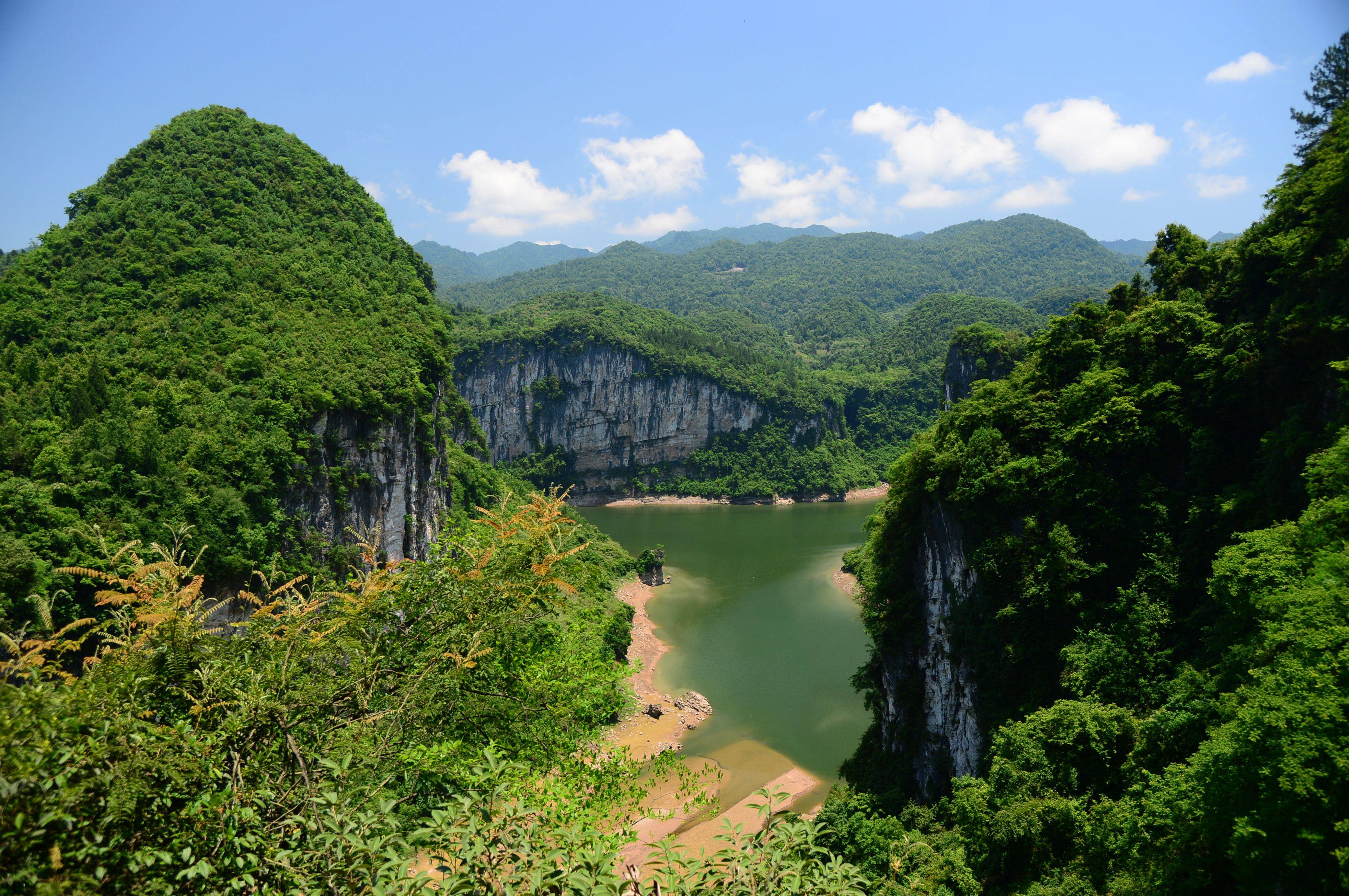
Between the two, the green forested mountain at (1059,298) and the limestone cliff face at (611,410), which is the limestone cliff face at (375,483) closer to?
the limestone cliff face at (611,410)

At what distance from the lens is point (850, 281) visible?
6969 inches

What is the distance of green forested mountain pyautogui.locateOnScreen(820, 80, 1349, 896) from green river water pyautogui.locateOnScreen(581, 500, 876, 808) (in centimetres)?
664

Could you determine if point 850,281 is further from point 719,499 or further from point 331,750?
point 331,750

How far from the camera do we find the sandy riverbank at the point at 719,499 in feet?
256

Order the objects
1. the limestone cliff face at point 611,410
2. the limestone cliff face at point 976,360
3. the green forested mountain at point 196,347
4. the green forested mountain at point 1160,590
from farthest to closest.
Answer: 1. the limestone cliff face at point 611,410
2. the limestone cliff face at point 976,360
3. the green forested mountain at point 196,347
4. the green forested mountain at point 1160,590

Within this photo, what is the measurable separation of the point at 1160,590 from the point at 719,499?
213 feet

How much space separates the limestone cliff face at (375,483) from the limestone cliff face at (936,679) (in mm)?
16080

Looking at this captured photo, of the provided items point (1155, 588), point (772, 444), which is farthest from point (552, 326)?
point (1155, 588)

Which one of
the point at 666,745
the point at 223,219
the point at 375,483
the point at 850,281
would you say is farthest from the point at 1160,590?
the point at 850,281

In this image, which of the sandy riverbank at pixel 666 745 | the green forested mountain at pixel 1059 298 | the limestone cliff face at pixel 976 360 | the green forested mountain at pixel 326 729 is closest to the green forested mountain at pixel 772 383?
the green forested mountain at pixel 1059 298

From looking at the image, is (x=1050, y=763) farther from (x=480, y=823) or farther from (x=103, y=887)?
(x=103, y=887)

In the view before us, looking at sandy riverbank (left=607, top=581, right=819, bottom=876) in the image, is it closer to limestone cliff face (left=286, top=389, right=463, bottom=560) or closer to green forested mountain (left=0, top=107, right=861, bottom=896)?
limestone cliff face (left=286, top=389, right=463, bottom=560)

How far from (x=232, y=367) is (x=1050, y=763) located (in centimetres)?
2784

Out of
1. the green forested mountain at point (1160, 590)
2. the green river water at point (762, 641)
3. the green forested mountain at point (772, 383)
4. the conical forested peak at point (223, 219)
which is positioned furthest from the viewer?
the green forested mountain at point (772, 383)
